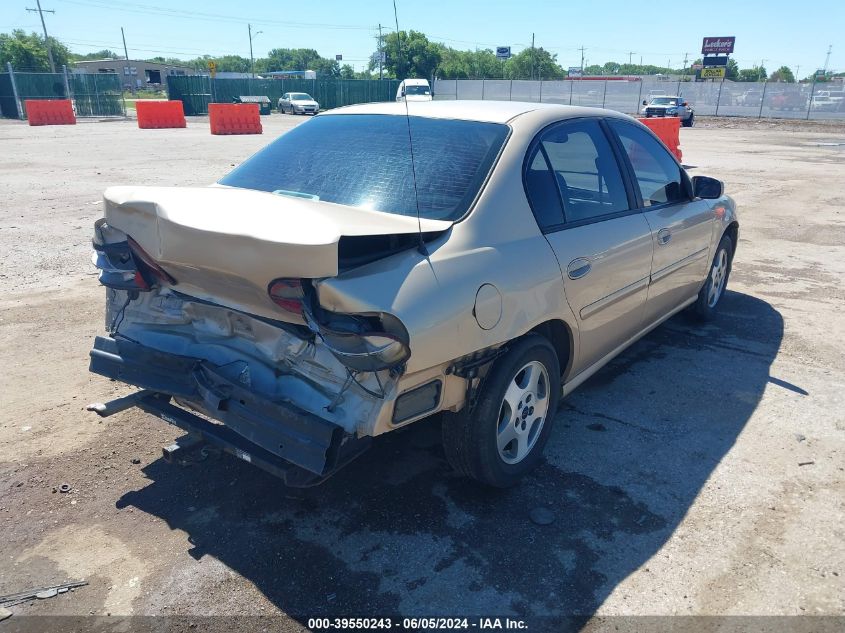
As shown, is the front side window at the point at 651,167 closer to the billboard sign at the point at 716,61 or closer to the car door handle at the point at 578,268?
the car door handle at the point at 578,268

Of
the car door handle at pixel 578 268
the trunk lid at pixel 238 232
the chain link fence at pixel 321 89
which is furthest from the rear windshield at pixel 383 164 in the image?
the chain link fence at pixel 321 89

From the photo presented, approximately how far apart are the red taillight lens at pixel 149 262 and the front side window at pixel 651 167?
111 inches

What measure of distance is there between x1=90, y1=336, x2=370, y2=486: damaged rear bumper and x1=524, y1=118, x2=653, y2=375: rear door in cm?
145

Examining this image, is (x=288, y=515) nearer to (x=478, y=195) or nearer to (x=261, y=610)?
(x=261, y=610)

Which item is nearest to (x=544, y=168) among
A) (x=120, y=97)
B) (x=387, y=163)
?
(x=387, y=163)

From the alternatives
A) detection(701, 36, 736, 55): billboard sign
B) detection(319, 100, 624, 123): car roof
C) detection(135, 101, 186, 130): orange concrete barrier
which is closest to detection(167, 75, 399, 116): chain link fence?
detection(135, 101, 186, 130): orange concrete barrier

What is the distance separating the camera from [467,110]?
350 cm

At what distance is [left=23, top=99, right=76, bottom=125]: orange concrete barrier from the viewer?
97.4ft

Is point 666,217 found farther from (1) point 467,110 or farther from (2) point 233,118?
(2) point 233,118

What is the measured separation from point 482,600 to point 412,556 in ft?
1.25

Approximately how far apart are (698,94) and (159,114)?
39165 millimetres

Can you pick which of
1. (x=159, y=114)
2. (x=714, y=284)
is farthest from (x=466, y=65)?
(x=714, y=284)

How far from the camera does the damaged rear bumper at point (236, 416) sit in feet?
8.19

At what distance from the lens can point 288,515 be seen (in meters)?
3.04
